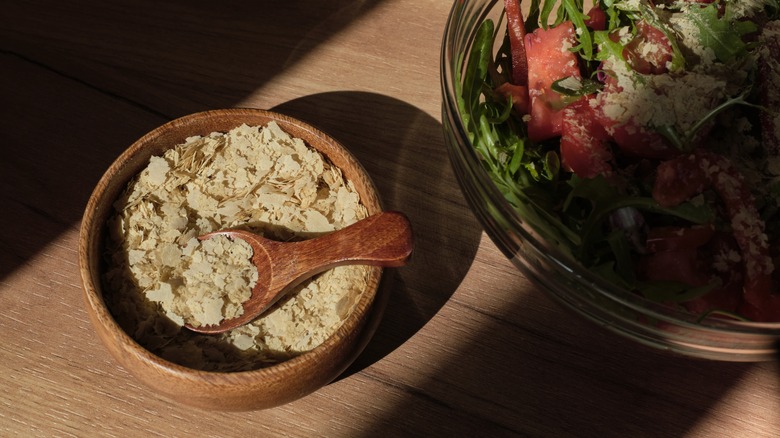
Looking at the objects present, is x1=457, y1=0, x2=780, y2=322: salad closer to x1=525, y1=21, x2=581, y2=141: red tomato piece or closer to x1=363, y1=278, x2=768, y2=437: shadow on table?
x1=525, y1=21, x2=581, y2=141: red tomato piece

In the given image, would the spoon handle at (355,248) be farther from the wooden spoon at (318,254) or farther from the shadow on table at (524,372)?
the shadow on table at (524,372)

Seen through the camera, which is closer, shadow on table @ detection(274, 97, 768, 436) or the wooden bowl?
the wooden bowl

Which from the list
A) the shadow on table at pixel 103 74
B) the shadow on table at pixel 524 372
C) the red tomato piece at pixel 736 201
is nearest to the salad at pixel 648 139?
the red tomato piece at pixel 736 201

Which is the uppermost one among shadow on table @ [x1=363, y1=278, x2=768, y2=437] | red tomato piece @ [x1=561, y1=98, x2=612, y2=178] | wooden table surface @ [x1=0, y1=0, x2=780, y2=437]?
red tomato piece @ [x1=561, y1=98, x2=612, y2=178]

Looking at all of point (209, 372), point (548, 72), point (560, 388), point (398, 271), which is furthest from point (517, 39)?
point (209, 372)

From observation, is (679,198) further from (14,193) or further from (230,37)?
(14,193)

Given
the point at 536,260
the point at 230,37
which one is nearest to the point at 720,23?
the point at 536,260

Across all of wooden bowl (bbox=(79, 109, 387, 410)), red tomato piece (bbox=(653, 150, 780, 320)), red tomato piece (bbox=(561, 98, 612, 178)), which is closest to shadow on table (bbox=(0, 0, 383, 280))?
wooden bowl (bbox=(79, 109, 387, 410))
